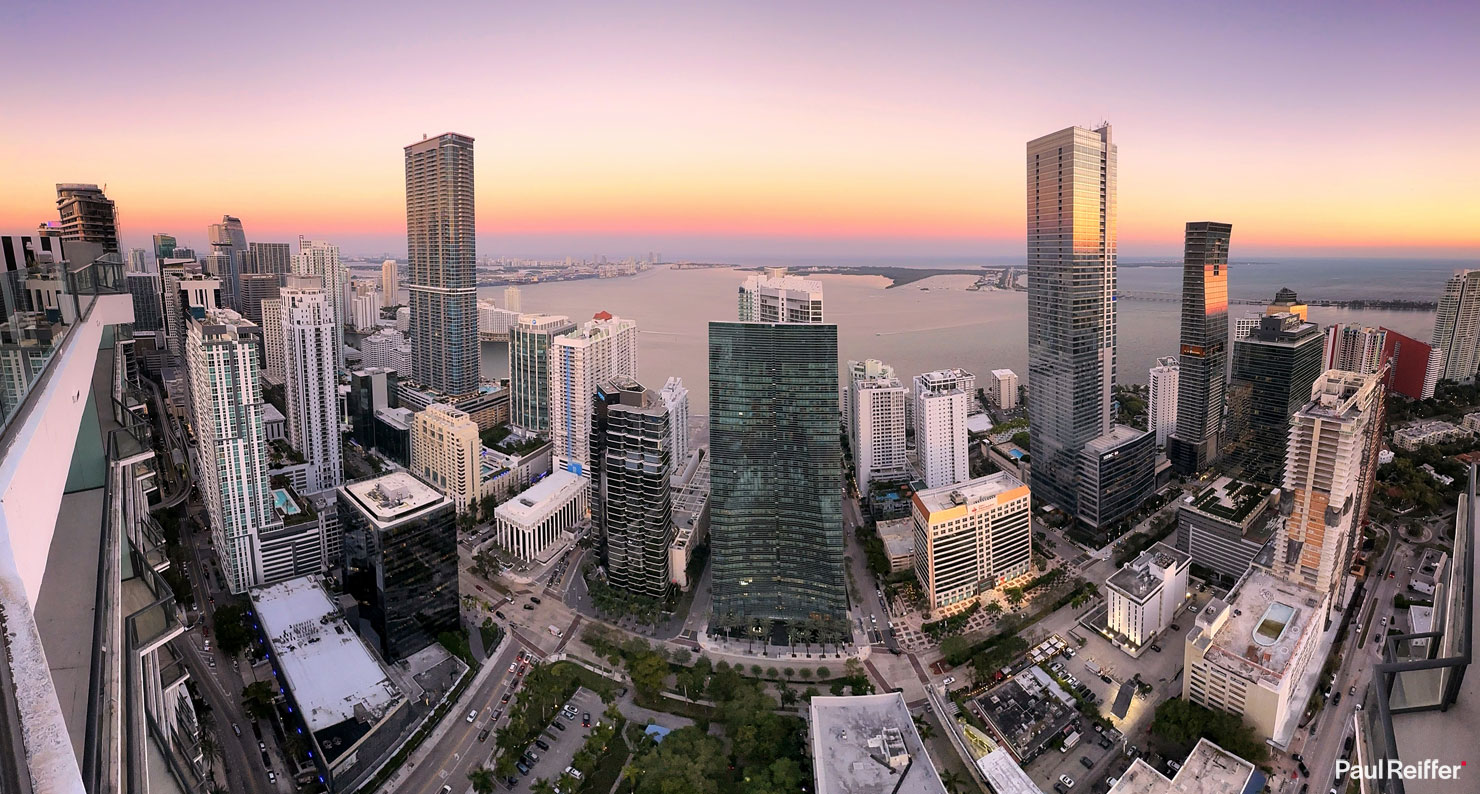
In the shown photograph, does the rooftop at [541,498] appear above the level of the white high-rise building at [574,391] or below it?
below

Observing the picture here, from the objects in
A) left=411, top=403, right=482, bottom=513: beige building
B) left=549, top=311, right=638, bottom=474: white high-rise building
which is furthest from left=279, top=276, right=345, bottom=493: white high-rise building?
left=549, top=311, right=638, bottom=474: white high-rise building

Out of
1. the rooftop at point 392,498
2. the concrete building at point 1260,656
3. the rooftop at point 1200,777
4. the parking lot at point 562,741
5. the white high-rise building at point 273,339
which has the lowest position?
the parking lot at point 562,741

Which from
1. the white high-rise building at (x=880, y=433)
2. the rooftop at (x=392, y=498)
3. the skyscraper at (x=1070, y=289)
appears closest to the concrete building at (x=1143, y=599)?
the skyscraper at (x=1070, y=289)

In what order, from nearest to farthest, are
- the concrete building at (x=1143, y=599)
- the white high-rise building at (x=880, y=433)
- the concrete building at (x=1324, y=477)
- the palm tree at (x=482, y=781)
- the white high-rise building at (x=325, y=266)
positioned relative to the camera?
the palm tree at (x=482, y=781), the concrete building at (x=1324, y=477), the concrete building at (x=1143, y=599), the white high-rise building at (x=880, y=433), the white high-rise building at (x=325, y=266)

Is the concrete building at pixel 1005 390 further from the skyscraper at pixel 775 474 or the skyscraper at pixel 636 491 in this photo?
the skyscraper at pixel 636 491

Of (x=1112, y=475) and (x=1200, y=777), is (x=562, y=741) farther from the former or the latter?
(x=1112, y=475)

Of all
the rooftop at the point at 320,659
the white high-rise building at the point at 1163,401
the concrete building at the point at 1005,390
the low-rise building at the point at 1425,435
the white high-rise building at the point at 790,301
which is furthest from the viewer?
the concrete building at the point at 1005,390

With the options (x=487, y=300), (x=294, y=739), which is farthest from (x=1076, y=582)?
(x=487, y=300)

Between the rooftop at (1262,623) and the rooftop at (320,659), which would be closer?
the rooftop at (1262,623)
